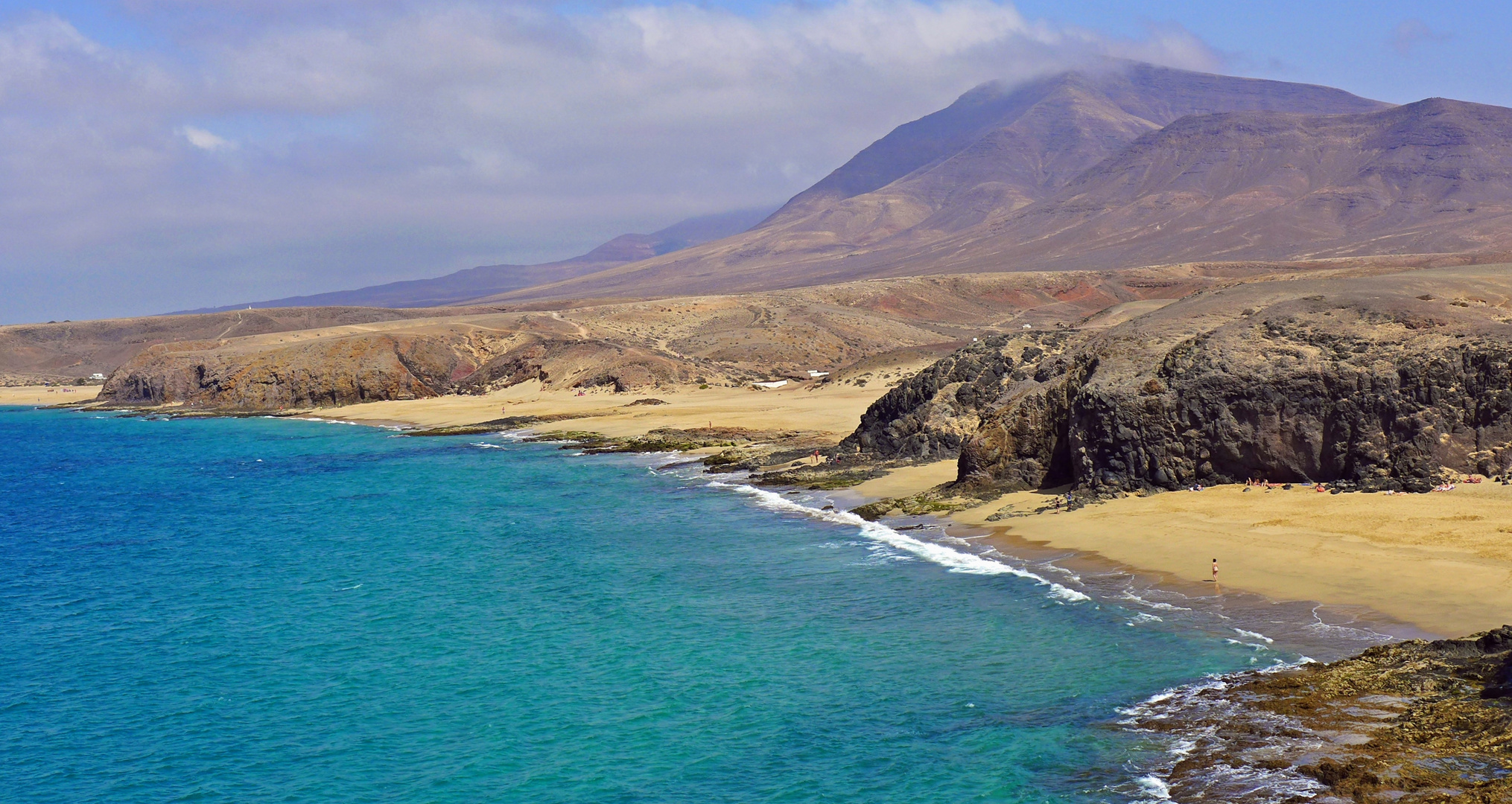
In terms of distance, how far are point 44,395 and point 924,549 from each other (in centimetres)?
15350

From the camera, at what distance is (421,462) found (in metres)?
62.7

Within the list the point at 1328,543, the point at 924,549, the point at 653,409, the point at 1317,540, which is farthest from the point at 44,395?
the point at 1328,543

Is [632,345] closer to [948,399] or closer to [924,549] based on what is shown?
Result: [948,399]

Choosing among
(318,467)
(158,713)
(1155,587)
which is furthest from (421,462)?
(1155,587)

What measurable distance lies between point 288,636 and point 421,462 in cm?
3567

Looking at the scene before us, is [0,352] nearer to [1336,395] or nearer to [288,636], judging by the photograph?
[288,636]

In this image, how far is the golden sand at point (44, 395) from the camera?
138 meters

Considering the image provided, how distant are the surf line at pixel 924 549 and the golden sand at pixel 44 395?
122 meters

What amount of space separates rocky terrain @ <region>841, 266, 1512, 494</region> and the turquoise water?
27.8ft

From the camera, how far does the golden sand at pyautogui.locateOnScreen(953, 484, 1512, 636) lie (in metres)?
23.0

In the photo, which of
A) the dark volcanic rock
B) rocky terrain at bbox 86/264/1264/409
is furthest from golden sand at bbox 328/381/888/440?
the dark volcanic rock

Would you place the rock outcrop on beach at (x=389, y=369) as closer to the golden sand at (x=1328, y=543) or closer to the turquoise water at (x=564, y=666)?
Result: the turquoise water at (x=564, y=666)

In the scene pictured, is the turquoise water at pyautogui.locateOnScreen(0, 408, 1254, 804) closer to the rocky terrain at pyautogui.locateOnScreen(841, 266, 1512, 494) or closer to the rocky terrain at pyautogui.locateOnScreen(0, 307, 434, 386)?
the rocky terrain at pyautogui.locateOnScreen(841, 266, 1512, 494)

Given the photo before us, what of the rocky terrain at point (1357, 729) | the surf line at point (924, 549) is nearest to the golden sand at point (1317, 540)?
the surf line at point (924, 549)
